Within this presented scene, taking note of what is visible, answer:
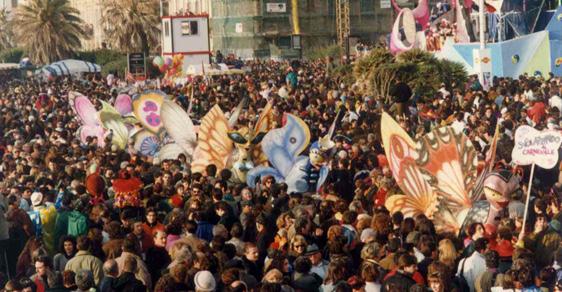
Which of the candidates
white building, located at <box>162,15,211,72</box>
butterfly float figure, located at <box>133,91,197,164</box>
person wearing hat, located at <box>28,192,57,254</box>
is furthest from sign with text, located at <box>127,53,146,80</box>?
person wearing hat, located at <box>28,192,57,254</box>

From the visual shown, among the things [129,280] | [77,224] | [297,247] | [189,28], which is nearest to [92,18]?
[189,28]

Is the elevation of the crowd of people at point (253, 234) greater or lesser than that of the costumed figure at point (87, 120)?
lesser

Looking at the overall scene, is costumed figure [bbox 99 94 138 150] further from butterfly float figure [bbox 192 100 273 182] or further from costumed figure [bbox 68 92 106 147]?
butterfly float figure [bbox 192 100 273 182]

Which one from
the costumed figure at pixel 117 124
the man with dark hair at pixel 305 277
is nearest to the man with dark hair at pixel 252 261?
the man with dark hair at pixel 305 277

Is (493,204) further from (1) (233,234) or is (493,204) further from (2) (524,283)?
(2) (524,283)

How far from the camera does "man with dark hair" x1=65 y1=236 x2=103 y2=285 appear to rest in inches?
418

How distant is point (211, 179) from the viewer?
14977mm

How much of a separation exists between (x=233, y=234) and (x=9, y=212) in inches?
103

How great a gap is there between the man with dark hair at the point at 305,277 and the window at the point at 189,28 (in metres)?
49.4

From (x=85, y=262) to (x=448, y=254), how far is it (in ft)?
8.79

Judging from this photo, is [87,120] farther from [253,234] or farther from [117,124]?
[253,234]

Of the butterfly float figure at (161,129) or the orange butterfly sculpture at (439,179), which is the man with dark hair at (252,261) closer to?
the orange butterfly sculpture at (439,179)

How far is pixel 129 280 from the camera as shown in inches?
392

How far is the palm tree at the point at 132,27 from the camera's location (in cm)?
8006
